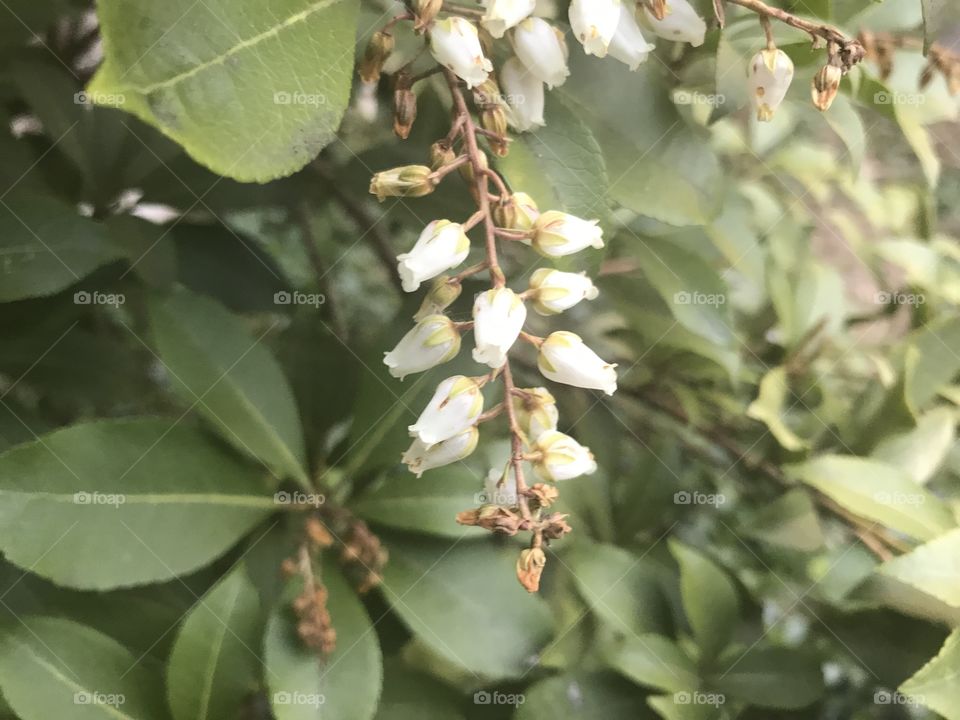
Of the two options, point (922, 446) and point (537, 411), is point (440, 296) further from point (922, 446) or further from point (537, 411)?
point (922, 446)

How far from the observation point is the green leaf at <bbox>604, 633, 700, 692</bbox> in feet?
1.81

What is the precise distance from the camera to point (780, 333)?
0.83 meters

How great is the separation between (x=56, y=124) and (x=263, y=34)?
38 cm

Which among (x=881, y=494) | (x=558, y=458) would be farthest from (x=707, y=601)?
(x=558, y=458)

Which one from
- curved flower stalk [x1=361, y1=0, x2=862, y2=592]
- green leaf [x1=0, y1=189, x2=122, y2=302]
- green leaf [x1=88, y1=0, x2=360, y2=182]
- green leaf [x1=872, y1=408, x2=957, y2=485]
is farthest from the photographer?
green leaf [x1=872, y1=408, x2=957, y2=485]

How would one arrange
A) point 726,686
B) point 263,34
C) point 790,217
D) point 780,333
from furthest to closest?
point 790,217, point 780,333, point 726,686, point 263,34

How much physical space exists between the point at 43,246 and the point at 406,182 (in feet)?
0.97

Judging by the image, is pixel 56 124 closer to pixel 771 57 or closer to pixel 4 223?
pixel 4 223

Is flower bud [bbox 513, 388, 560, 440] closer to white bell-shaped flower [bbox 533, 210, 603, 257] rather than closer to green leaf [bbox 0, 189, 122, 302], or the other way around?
white bell-shaped flower [bbox 533, 210, 603, 257]

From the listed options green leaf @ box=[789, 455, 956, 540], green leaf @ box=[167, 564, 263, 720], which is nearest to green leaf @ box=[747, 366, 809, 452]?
green leaf @ box=[789, 455, 956, 540]

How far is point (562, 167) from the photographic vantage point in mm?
472

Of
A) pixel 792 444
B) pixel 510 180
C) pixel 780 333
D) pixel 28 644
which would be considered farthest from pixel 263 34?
pixel 780 333

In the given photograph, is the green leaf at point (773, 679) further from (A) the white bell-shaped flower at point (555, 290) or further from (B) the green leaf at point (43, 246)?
(B) the green leaf at point (43, 246)

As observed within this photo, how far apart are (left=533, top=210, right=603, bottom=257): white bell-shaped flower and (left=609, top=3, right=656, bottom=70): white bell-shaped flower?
121 millimetres
